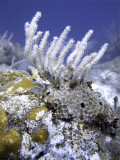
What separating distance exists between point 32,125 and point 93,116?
72 centimetres

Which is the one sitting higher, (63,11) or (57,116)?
(63,11)

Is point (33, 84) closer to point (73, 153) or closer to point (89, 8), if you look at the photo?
point (73, 153)

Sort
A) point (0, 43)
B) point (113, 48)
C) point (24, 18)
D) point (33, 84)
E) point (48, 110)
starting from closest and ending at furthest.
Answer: point (48, 110) < point (33, 84) < point (0, 43) < point (113, 48) < point (24, 18)

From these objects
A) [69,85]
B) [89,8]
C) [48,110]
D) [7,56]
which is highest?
[89,8]

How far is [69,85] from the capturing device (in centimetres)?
161

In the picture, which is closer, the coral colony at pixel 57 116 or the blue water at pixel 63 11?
the coral colony at pixel 57 116

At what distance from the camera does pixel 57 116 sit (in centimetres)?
148

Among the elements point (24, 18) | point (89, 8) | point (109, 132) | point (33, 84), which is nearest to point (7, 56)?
point (33, 84)

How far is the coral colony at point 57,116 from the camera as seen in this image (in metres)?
1.32

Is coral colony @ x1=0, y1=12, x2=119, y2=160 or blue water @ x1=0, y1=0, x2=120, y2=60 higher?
blue water @ x1=0, y1=0, x2=120, y2=60

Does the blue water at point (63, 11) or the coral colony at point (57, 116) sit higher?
the blue water at point (63, 11)

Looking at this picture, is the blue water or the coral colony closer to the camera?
the coral colony

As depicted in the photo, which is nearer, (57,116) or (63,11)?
(57,116)

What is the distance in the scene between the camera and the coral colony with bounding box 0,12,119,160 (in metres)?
1.32
